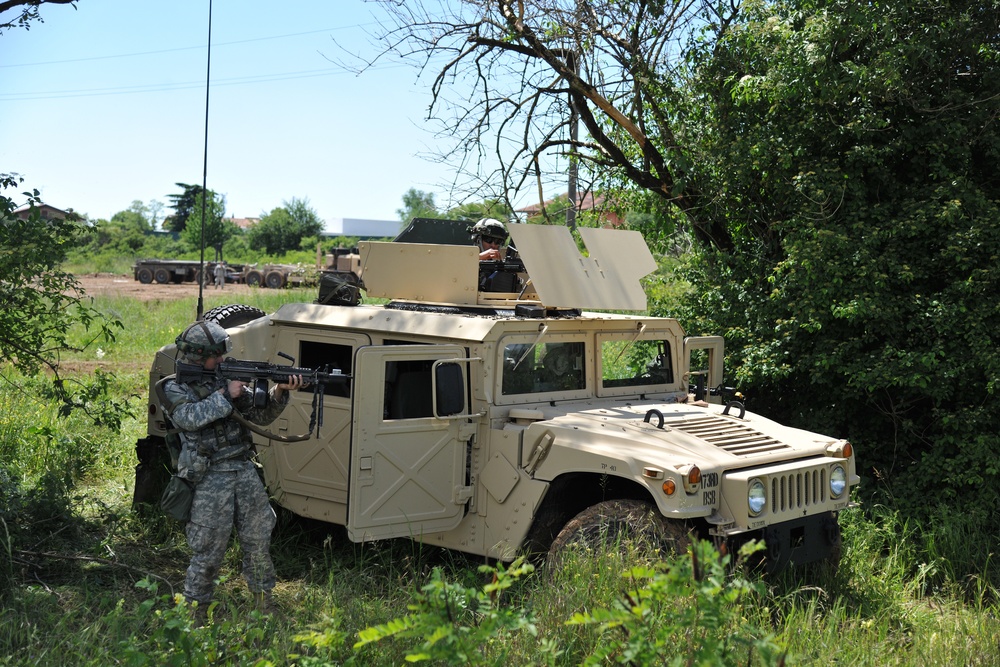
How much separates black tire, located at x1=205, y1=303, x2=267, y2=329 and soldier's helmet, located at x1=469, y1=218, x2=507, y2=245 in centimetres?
166

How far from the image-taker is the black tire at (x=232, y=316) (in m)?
6.74

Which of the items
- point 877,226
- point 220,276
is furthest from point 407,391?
point 220,276

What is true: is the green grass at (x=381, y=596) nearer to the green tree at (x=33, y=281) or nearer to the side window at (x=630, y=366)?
the green tree at (x=33, y=281)

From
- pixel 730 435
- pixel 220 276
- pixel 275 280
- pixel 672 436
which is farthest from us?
pixel 275 280

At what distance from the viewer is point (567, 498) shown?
5.25m

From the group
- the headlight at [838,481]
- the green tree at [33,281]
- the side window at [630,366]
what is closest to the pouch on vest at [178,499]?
the green tree at [33,281]

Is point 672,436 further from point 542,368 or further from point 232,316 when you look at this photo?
point 232,316

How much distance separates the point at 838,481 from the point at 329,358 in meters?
3.07

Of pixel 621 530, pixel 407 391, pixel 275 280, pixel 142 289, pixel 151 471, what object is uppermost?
pixel 275 280

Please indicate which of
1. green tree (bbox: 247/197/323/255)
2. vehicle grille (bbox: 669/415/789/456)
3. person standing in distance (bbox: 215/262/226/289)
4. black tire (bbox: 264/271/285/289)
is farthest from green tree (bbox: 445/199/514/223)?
green tree (bbox: 247/197/323/255)

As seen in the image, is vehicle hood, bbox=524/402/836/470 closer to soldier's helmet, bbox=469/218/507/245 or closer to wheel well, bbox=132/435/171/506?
soldier's helmet, bbox=469/218/507/245

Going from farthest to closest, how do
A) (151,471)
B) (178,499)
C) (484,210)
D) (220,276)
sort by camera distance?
(220,276), (484,210), (151,471), (178,499)

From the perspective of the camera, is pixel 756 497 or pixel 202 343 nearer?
pixel 756 497

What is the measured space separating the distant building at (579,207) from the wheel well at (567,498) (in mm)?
4107
